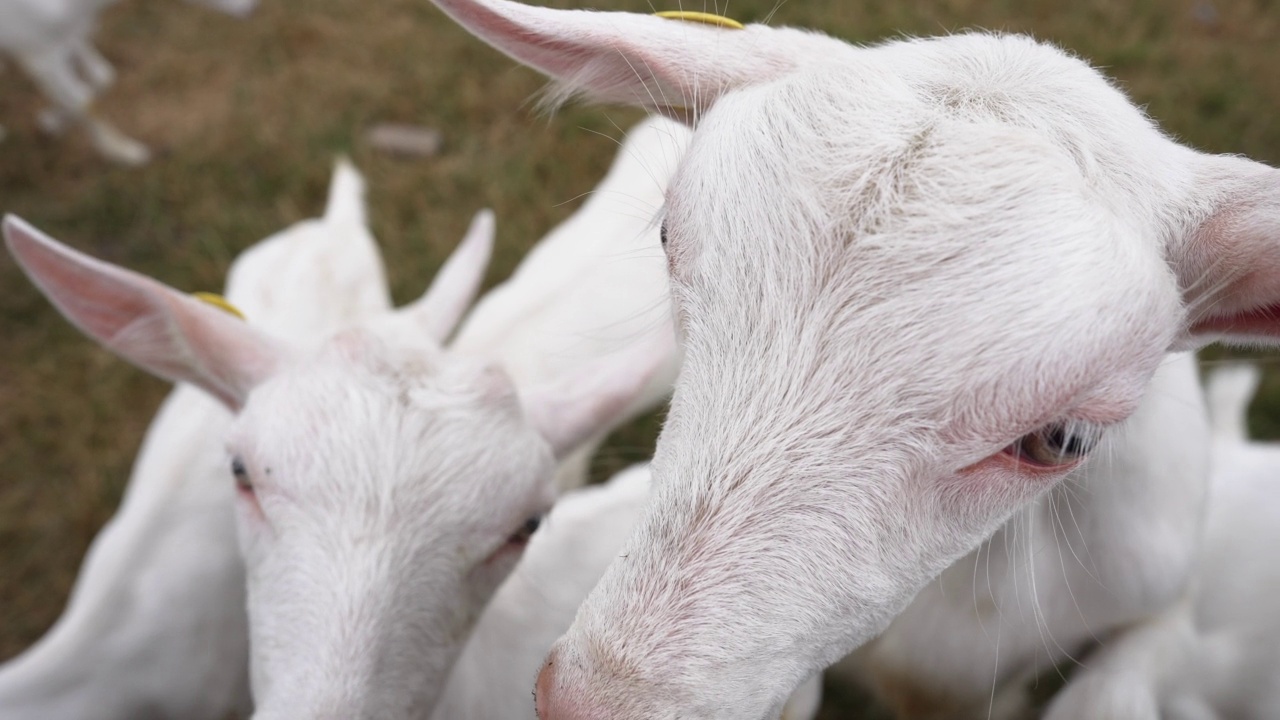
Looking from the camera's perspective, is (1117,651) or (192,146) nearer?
(1117,651)

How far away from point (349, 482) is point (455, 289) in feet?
3.34

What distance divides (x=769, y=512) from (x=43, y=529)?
13.5ft

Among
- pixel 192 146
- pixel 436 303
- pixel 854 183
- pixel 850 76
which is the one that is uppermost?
pixel 850 76

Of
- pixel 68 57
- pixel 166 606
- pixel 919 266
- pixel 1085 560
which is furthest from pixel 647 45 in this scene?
pixel 68 57

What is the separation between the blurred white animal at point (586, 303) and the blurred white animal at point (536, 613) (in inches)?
14.5

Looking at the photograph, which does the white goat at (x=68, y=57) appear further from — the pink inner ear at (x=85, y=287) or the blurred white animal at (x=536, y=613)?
the blurred white animal at (x=536, y=613)

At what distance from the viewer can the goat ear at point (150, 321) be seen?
2.05 metres

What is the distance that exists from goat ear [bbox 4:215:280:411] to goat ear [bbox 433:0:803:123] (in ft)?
3.18

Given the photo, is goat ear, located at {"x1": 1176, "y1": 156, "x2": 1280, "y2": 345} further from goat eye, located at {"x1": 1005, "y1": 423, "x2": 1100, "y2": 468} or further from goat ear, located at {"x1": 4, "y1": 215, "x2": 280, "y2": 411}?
goat ear, located at {"x1": 4, "y1": 215, "x2": 280, "y2": 411}

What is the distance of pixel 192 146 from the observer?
5516mm

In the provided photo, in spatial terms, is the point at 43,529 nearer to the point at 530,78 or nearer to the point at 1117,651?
the point at 530,78

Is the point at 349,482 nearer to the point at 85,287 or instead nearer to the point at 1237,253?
the point at 85,287

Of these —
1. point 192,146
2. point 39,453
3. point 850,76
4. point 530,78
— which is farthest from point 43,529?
point 850,76

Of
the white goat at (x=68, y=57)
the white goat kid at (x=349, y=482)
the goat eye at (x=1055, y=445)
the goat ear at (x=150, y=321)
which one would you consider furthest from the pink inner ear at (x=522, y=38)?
the white goat at (x=68, y=57)
